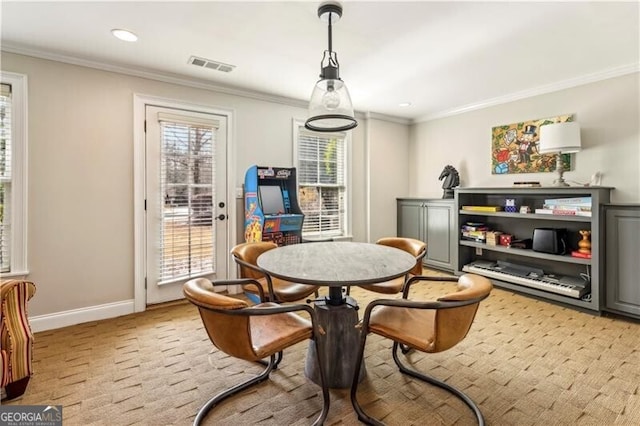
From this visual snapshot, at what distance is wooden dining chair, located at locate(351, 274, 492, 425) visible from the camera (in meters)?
1.53

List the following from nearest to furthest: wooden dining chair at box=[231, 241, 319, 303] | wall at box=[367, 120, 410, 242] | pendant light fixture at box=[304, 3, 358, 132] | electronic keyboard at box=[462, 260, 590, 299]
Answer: pendant light fixture at box=[304, 3, 358, 132]
wooden dining chair at box=[231, 241, 319, 303]
electronic keyboard at box=[462, 260, 590, 299]
wall at box=[367, 120, 410, 242]

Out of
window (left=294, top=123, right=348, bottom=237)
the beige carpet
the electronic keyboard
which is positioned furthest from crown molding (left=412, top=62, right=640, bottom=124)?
the beige carpet

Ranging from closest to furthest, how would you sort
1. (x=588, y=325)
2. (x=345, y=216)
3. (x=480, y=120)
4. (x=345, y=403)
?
1. (x=345, y=403)
2. (x=588, y=325)
3. (x=480, y=120)
4. (x=345, y=216)

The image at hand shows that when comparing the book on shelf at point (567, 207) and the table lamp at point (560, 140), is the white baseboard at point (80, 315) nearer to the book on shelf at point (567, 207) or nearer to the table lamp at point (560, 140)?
the book on shelf at point (567, 207)

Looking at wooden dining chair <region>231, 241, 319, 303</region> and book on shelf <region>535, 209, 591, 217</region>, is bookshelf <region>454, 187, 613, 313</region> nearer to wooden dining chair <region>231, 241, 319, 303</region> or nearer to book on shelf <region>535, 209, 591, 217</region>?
book on shelf <region>535, 209, 591, 217</region>

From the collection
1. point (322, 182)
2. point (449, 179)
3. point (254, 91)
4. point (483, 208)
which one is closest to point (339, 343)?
point (322, 182)

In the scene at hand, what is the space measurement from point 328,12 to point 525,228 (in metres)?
3.61

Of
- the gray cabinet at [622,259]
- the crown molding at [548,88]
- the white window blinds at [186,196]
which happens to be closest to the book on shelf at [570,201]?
the gray cabinet at [622,259]

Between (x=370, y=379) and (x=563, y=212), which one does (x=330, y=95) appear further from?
(x=563, y=212)

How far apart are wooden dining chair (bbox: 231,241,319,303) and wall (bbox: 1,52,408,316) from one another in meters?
1.54

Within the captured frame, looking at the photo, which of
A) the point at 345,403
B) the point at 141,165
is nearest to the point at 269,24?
the point at 141,165

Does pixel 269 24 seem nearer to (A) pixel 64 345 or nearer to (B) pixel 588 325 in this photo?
(A) pixel 64 345

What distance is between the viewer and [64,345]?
101 inches

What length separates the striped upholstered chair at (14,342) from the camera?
1806 mm
